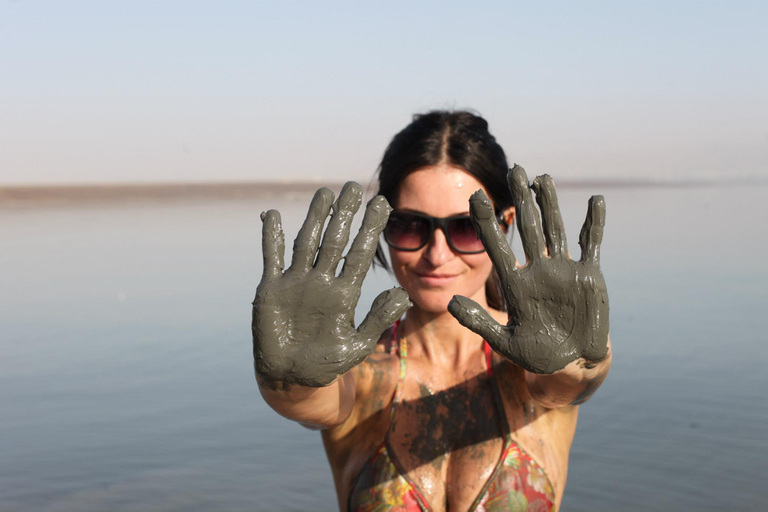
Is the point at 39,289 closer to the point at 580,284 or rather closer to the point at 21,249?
the point at 21,249

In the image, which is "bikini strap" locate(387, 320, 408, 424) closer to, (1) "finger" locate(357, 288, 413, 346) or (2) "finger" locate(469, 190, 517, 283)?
(1) "finger" locate(357, 288, 413, 346)

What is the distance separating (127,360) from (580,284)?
5289 mm

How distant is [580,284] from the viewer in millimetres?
2006

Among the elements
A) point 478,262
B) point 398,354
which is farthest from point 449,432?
point 478,262

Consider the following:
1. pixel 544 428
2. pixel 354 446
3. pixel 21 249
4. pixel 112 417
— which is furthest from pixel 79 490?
pixel 21 249

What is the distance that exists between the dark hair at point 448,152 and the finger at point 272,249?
82cm

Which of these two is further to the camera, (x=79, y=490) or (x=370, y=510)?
(x=79, y=490)

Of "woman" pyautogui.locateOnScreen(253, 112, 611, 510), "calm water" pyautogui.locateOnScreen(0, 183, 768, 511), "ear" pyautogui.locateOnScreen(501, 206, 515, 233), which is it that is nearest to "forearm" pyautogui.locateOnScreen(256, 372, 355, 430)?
"woman" pyautogui.locateOnScreen(253, 112, 611, 510)

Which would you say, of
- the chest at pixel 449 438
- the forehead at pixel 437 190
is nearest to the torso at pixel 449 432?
the chest at pixel 449 438

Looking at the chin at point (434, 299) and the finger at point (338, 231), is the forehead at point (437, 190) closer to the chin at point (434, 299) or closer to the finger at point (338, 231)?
the chin at point (434, 299)

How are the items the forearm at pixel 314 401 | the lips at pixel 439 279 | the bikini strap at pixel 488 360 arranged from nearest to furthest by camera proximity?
1. the forearm at pixel 314 401
2. the lips at pixel 439 279
3. the bikini strap at pixel 488 360

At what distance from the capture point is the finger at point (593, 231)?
80.1 inches

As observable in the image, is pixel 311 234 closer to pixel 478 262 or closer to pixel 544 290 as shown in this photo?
pixel 544 290

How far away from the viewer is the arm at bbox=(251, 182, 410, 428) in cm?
202
